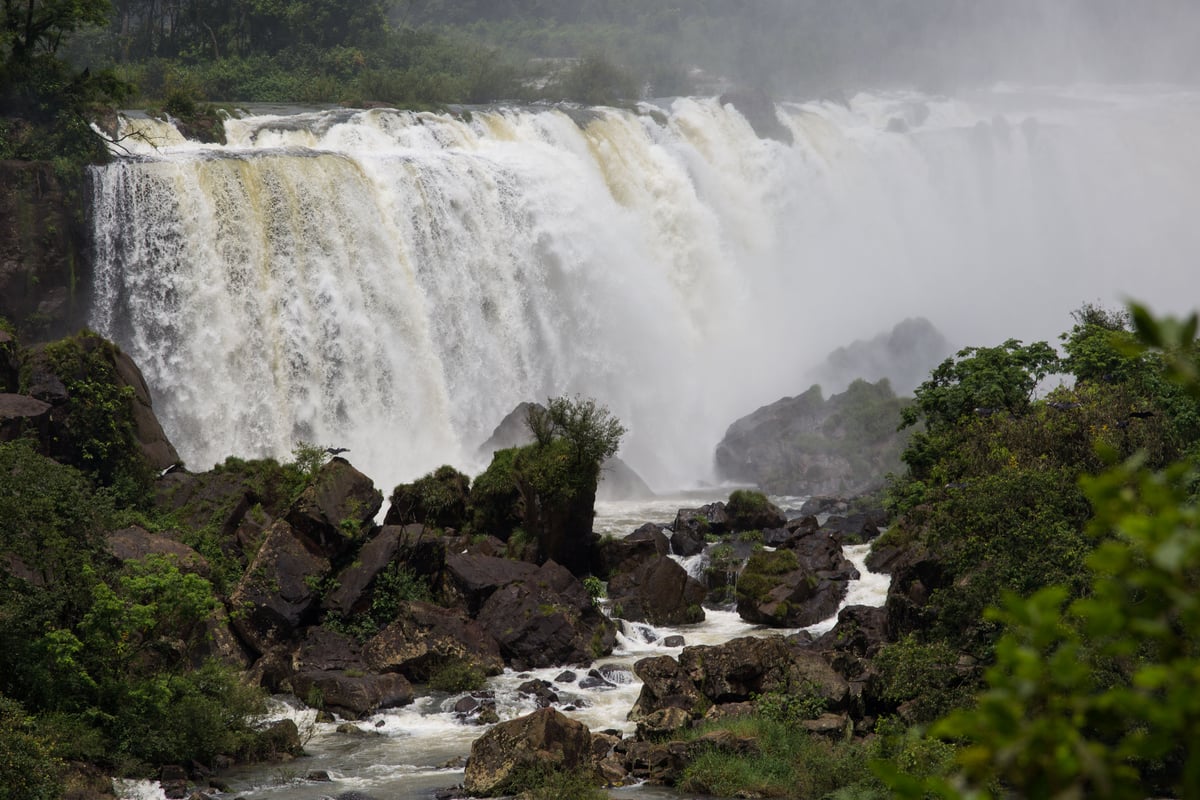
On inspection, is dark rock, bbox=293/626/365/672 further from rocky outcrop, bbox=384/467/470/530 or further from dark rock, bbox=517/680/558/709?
rocky outcrop, bbox=384/467/470/530

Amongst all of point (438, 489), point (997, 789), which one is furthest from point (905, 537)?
point (997, 789)

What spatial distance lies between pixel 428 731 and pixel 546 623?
4.97 m

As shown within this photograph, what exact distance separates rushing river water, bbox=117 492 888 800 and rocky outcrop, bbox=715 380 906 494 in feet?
60.8

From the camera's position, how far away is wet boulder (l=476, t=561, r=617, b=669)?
86.1 feet

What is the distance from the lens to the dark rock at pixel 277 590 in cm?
2523

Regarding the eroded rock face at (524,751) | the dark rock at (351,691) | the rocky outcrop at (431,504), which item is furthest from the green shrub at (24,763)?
the rocky outcrop at (431,504)

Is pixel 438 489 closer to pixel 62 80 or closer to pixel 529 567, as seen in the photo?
pixel 529 567

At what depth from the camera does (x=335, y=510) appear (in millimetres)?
27719

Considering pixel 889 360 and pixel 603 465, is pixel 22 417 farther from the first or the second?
pixel 889 360

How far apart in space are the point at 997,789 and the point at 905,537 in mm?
17434

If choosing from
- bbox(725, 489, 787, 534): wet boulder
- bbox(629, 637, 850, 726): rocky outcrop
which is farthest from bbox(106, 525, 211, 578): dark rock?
bbox(725, 489, 787, 534): wet boulder

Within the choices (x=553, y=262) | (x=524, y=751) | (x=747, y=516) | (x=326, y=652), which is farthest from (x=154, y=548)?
(x=553, y=262)

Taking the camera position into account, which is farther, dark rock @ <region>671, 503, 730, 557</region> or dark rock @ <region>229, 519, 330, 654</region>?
dark rock @ <region>671, 503, 730, 557</region>

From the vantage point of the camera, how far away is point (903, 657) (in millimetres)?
19250
